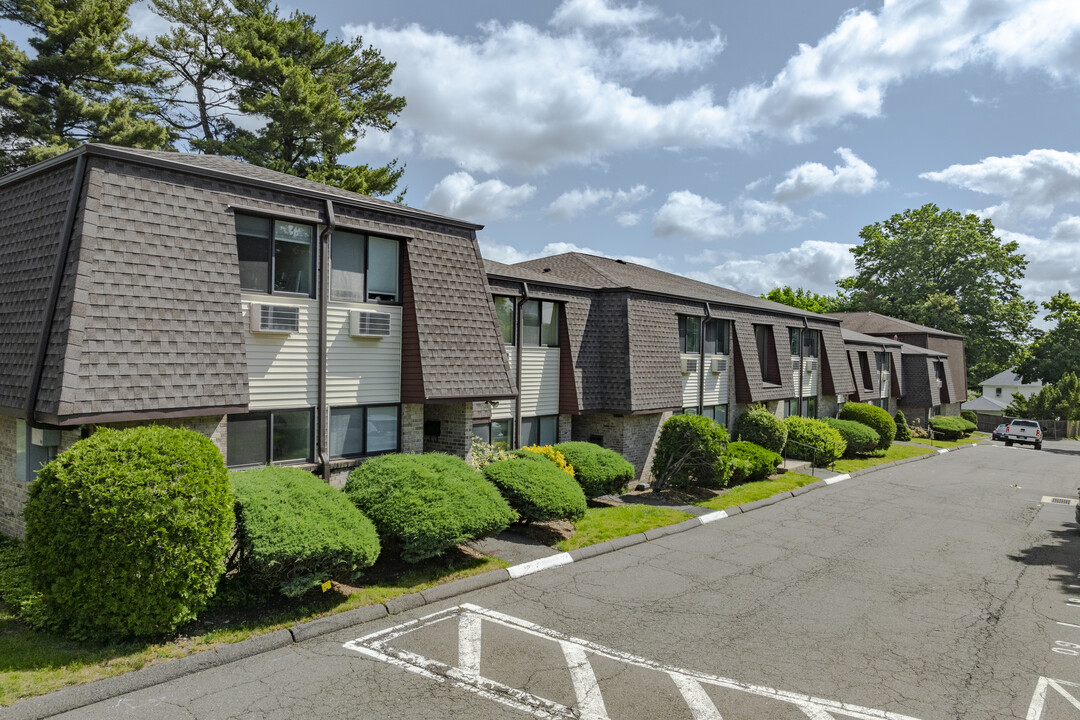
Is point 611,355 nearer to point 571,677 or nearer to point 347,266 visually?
point 347,266

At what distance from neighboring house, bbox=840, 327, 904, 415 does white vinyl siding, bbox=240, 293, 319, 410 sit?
1143 inches

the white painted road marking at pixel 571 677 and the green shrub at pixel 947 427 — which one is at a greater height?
the green shrub at pixel 947 427

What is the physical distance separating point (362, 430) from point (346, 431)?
33cm

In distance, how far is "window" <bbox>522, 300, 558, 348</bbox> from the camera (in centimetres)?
1731

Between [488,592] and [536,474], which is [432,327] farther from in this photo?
[488,592]

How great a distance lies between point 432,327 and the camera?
12859mm

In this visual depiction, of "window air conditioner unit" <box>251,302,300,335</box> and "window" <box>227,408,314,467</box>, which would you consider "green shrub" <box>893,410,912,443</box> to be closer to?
"window" <box>227,408,314,467</box>

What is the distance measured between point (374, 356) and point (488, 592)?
16.6 feet

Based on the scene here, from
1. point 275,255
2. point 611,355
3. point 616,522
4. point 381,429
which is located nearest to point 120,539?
point 275,255

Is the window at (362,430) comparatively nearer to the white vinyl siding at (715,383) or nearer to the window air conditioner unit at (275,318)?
the window air conditioner unit at (275,318)

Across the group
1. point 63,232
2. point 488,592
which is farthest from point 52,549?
point 488,592

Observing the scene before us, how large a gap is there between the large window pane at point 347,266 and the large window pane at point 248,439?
262 centimetres

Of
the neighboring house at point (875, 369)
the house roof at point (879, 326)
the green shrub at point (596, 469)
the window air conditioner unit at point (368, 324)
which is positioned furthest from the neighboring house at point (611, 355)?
the house roof at point (879, 326)

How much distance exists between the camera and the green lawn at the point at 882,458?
2626 centimetres
